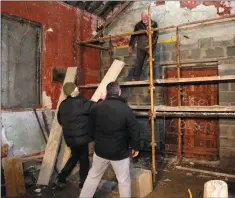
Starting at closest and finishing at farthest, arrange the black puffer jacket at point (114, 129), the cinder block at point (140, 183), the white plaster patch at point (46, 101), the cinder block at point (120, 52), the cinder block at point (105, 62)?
1. the black puffer jacket at point (114, 129)
2. the cinder block at point (140, 183)
3. the white plaster patch at point (46, 101)
4. the cinder block at point (120, 52)
5. the cinder block at point (105, 62)

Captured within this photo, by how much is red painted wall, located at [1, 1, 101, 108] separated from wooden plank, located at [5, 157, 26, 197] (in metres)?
1.73

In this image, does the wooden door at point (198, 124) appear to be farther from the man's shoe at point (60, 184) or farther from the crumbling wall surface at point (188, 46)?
the man's shoe at point (60, 184)

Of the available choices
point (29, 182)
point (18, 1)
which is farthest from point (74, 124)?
point (18, 1)

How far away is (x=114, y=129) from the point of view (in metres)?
2.96

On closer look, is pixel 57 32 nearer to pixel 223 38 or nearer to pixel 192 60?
pixel 192 60

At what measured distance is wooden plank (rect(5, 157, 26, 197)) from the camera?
379 cm

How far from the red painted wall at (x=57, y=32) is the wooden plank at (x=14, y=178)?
173 centimetres

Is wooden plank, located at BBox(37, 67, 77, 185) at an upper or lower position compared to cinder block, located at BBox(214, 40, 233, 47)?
lower

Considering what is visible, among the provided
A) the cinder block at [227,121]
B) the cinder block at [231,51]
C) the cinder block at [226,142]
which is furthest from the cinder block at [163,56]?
the cinder block at [226,142]

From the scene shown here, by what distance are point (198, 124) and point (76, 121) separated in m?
3.20

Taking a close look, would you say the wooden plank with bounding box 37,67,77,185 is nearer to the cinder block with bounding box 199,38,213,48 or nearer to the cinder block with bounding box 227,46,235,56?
the cinder block with bounding box 199,38,213,48

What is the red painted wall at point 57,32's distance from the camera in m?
4.86

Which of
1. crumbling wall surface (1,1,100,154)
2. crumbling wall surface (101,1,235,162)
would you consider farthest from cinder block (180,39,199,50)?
crumbling wall surface (1,1,100,154)

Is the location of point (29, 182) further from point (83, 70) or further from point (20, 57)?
point (83, 70)
